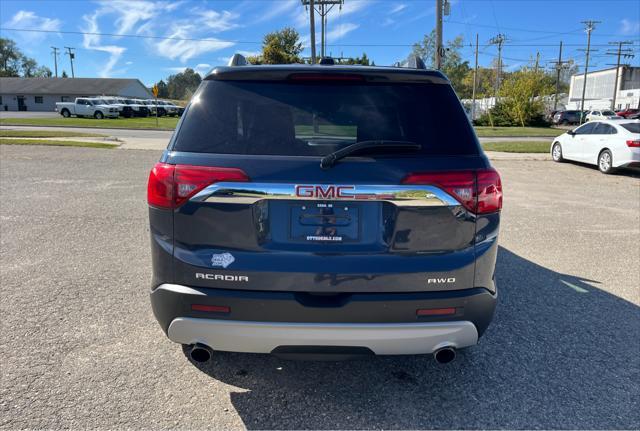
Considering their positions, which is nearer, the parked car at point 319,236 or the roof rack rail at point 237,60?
the parked car at point 319,236

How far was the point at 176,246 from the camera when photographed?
8.21 feet

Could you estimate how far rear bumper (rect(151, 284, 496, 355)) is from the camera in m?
2.42

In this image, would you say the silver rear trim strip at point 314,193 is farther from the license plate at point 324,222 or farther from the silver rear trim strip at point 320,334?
the silver rear trim strip at point 320,334

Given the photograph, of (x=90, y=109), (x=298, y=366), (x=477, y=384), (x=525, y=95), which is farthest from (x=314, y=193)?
(x=90, y=109)

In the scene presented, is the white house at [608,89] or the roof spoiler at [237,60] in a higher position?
the white house at [608,89]

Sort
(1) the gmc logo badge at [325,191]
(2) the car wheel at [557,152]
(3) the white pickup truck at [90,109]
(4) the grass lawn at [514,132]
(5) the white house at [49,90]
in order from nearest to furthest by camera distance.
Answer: (1) the gmc logo badge at [325,191], (2) the car wheel at [557,152], (4) the grass lawn at [514,132], (3) the white pickup truck at [90,109], (5) the white house at [49,90]

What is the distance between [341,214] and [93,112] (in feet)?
162

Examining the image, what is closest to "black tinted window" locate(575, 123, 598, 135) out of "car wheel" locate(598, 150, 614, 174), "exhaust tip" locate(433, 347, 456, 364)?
"car wheel" locate(598, 150, 614, 174)

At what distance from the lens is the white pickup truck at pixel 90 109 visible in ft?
148

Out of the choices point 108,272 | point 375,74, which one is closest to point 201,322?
point 375,74

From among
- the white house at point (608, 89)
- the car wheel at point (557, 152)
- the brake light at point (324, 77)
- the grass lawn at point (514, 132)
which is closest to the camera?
the brake light at point (324, 77)

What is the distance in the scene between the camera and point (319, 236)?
2.41 meters

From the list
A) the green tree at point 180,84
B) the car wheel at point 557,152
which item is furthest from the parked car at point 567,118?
the green tree at point 180,84

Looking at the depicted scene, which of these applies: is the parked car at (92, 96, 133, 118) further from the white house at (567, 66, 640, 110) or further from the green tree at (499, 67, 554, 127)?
the white house at (567, 66, 640, 110)
